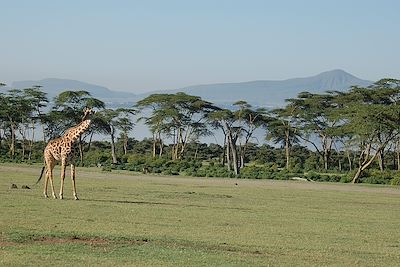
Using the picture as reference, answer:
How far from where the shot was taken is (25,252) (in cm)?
1309

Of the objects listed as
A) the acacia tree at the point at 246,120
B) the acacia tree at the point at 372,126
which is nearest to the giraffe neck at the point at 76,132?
the acacia tree at the point at 372,126

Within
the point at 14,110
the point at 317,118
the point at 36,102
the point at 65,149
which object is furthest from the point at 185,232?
the point at 36,102

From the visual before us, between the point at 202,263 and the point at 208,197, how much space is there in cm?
1676

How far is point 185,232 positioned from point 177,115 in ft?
202

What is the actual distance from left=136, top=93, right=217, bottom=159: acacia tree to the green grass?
166 feet

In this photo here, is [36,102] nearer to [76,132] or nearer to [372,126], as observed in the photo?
[372,126]

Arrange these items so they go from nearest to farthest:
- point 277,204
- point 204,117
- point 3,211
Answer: point 3,211, point 277,204, point 204,117

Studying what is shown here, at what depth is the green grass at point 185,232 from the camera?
1335 cm

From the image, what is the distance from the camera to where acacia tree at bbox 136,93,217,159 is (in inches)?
3100

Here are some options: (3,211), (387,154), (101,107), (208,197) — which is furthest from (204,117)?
(3,211)

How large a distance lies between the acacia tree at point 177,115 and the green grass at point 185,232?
50.7m

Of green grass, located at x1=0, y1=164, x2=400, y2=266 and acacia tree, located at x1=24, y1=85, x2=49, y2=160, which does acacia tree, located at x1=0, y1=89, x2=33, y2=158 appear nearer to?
acacia tree, located at x1=24, y1=85, x2=49, y2=160

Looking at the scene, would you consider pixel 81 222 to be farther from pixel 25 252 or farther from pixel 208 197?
pixel 208 197

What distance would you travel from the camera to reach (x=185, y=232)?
56.1ft
